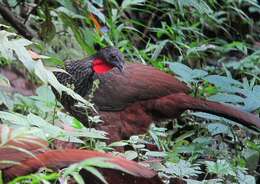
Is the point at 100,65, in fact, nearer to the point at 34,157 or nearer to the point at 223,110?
the point at 223,110

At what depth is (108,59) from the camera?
374 cm

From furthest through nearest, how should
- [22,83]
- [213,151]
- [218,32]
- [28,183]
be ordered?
[218,32], [22,83], [213,151], [28,183]

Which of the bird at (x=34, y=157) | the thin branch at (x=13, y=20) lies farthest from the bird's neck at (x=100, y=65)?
the bird at (x=34, y=157)

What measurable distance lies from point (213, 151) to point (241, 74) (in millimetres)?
1356

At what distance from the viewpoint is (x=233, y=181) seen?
267 cm

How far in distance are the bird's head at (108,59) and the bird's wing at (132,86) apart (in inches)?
3.5

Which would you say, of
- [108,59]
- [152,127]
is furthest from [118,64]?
[152,127]

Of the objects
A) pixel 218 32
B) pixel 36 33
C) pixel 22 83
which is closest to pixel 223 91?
pixel 36 33

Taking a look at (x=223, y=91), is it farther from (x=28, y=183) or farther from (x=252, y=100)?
(x=28, y=183)

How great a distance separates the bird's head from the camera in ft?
12.2

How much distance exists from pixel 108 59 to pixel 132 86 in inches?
8.9

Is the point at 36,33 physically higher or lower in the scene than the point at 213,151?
higher

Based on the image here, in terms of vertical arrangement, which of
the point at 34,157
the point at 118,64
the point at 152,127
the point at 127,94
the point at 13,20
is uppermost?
the point at 13,20

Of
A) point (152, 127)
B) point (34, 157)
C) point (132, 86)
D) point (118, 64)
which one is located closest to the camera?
point (34, 157)
